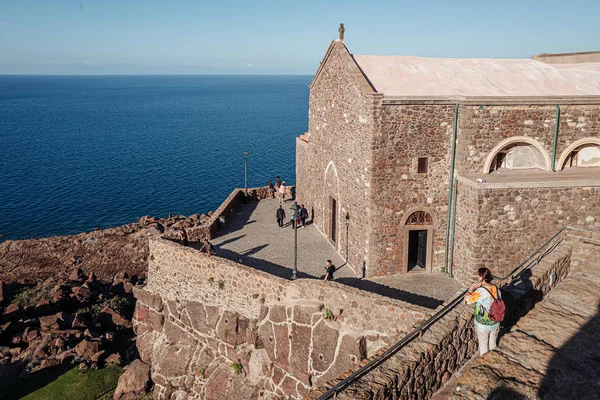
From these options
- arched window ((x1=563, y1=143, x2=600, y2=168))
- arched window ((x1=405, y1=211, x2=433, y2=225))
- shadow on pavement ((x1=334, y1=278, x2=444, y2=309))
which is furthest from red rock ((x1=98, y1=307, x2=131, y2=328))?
arched window ((x1=563, y1=143, x2=600, y2=168))

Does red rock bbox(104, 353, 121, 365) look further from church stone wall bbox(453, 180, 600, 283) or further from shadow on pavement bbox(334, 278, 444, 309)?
church stone wall bbox(453, 180, 600, 283)

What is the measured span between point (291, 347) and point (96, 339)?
12057 millimetres

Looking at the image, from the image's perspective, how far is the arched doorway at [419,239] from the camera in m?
18.9

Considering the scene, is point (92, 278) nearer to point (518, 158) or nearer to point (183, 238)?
point (183, 238)

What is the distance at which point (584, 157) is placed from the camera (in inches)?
771

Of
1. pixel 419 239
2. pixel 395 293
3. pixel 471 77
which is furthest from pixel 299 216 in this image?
pixel 471 77

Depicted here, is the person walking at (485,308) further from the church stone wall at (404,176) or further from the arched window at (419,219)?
the arched window at (419,219)

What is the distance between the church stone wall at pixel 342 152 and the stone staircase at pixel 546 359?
837cm

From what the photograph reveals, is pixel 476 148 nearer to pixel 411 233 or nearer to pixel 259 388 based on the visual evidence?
pixel 411 233

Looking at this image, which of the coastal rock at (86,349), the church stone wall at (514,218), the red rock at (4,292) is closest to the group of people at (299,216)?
the church stone wall at (514,218)

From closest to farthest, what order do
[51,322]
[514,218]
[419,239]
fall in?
[514,218] → [419,239] → [51,322]

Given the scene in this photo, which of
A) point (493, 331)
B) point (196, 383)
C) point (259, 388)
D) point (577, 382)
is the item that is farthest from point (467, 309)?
point (196, 383)

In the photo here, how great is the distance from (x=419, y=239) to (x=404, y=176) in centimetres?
302

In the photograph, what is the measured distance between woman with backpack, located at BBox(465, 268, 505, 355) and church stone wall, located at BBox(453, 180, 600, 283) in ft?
27.1
